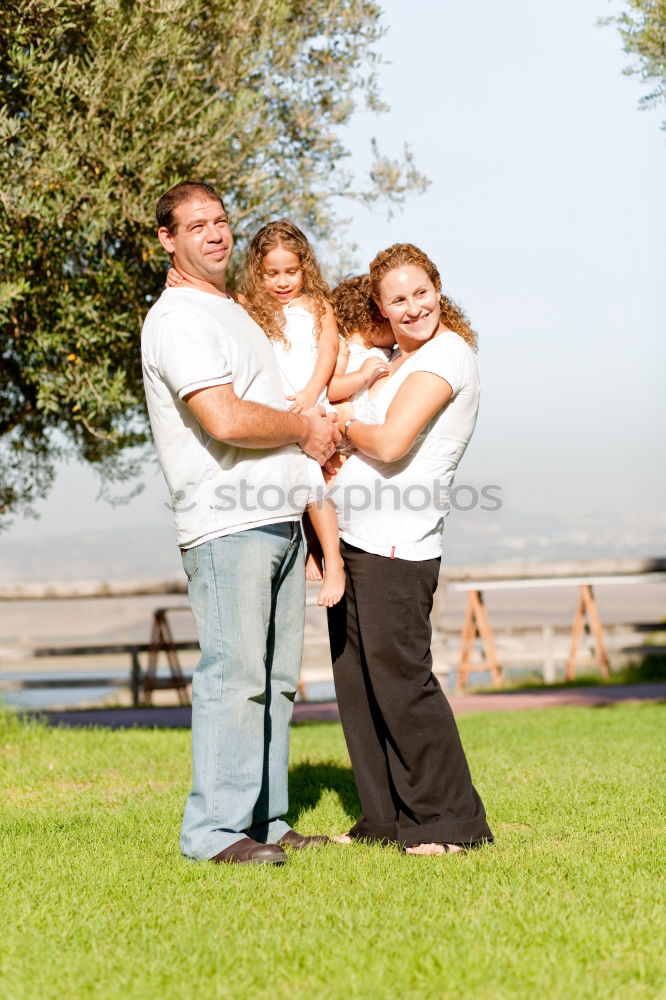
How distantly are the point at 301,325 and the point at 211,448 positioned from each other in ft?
2.35


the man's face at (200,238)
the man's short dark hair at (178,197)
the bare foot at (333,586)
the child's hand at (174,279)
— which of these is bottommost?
the bare foot at (333,586)

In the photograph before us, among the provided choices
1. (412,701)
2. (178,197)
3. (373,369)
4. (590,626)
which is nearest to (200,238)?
(178,197)

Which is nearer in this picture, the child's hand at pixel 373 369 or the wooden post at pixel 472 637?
the child's hand at pixel 373 369

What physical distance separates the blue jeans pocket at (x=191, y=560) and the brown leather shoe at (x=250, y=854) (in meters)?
0.94

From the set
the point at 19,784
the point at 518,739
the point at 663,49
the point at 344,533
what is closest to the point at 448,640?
the point at 518,739

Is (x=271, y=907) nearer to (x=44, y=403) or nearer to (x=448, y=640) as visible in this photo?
(x=44, y=403)

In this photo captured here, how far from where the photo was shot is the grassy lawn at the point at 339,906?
2.57 meters

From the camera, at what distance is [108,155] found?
21.4 ft

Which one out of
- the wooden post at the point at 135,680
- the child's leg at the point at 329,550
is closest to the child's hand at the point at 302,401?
the child's leg at the point at 329,550

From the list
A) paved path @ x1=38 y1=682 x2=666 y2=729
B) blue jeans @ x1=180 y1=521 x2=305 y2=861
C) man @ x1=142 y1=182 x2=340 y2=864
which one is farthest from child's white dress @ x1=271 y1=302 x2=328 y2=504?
paved path @ x1=38 y1=682 x2=666 y2=729

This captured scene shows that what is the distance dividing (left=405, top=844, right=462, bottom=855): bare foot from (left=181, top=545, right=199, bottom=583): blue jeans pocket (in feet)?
4.10

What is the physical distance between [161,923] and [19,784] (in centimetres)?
290

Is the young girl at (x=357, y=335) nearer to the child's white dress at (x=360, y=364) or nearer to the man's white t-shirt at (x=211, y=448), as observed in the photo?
the child's white dress at (x=360, y=364)

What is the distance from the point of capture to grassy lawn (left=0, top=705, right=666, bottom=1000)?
2.57m
